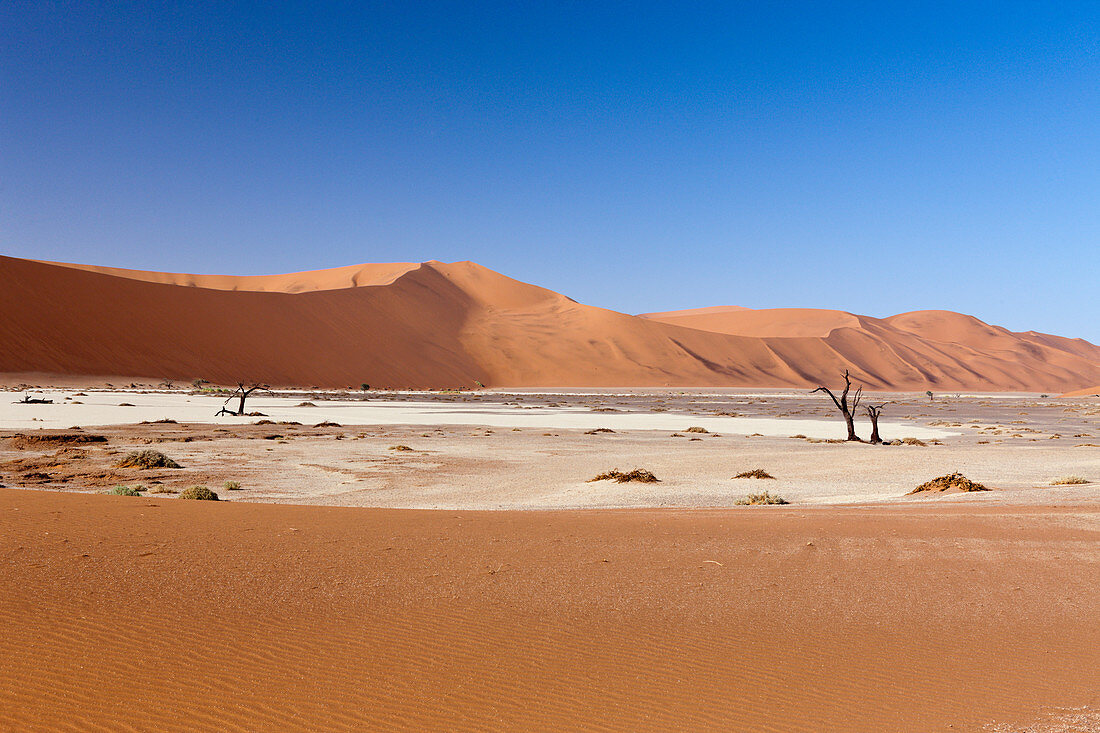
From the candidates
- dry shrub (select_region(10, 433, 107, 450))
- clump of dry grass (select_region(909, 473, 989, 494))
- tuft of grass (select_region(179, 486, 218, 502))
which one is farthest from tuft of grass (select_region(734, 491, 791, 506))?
dry shrub (select_region(10, 433, 107, 450))

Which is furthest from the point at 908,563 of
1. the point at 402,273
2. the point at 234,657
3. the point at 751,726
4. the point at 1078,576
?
the point at 402,273

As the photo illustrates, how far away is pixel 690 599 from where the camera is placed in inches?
259

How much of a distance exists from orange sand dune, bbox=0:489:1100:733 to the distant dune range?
82.9 metres

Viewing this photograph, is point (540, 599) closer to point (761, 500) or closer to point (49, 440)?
point (761, 500)

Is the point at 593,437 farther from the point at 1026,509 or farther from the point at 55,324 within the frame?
the point at 55,324

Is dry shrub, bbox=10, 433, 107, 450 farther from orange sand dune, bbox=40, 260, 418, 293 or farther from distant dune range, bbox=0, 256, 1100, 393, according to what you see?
orange sand dune, bbox=40, 260, 418, 293

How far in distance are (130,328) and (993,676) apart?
338ft

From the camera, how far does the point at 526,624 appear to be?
19.0 ft

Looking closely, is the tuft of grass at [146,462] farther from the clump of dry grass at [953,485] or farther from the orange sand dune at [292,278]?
the orange sand dune at [292,278]

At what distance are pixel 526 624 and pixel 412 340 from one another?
121 m

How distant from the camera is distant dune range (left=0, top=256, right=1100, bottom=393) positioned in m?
91.8

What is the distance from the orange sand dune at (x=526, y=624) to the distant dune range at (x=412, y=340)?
272 ft

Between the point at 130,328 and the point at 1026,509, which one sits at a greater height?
the point at 130,328

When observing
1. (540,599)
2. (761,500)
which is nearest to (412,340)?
(761,500)
